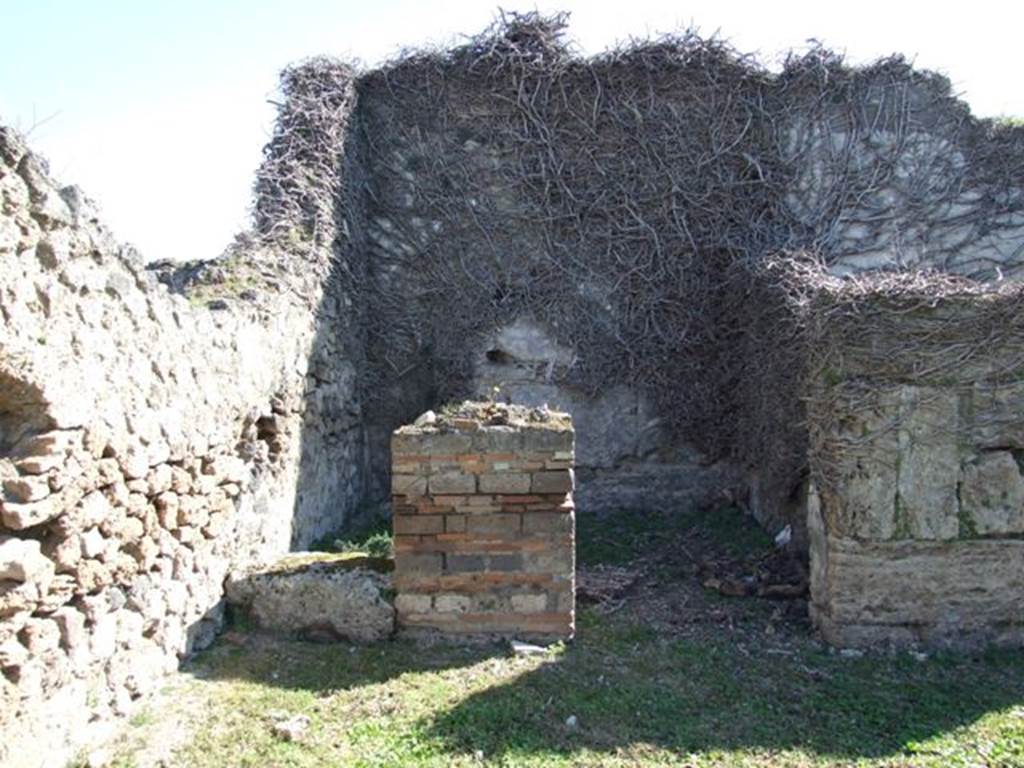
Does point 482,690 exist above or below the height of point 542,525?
below

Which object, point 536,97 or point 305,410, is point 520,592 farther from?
point 536,97

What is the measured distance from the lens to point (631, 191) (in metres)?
8.55

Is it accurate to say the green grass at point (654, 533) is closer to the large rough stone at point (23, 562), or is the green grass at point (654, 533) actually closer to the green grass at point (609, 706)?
the green grass at point (609, 706)

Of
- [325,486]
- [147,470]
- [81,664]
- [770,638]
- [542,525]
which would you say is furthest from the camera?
[325,486]

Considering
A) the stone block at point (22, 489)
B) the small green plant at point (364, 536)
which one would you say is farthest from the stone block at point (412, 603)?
the stone block at point (22, 489)

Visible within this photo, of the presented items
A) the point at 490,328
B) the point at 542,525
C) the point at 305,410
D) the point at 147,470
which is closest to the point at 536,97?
the point at 490,328

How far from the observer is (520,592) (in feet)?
15.5

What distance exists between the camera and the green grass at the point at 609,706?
3664 millimetres

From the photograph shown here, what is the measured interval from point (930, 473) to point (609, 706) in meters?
2.21

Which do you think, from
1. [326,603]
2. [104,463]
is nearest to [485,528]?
[326,603]

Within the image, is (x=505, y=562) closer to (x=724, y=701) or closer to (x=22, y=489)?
(x=724, y=701)

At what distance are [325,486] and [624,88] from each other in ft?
15.3

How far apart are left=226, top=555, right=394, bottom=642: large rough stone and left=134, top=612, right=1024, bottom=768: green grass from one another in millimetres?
112

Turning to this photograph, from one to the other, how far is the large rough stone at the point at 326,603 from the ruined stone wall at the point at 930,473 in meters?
2.45
